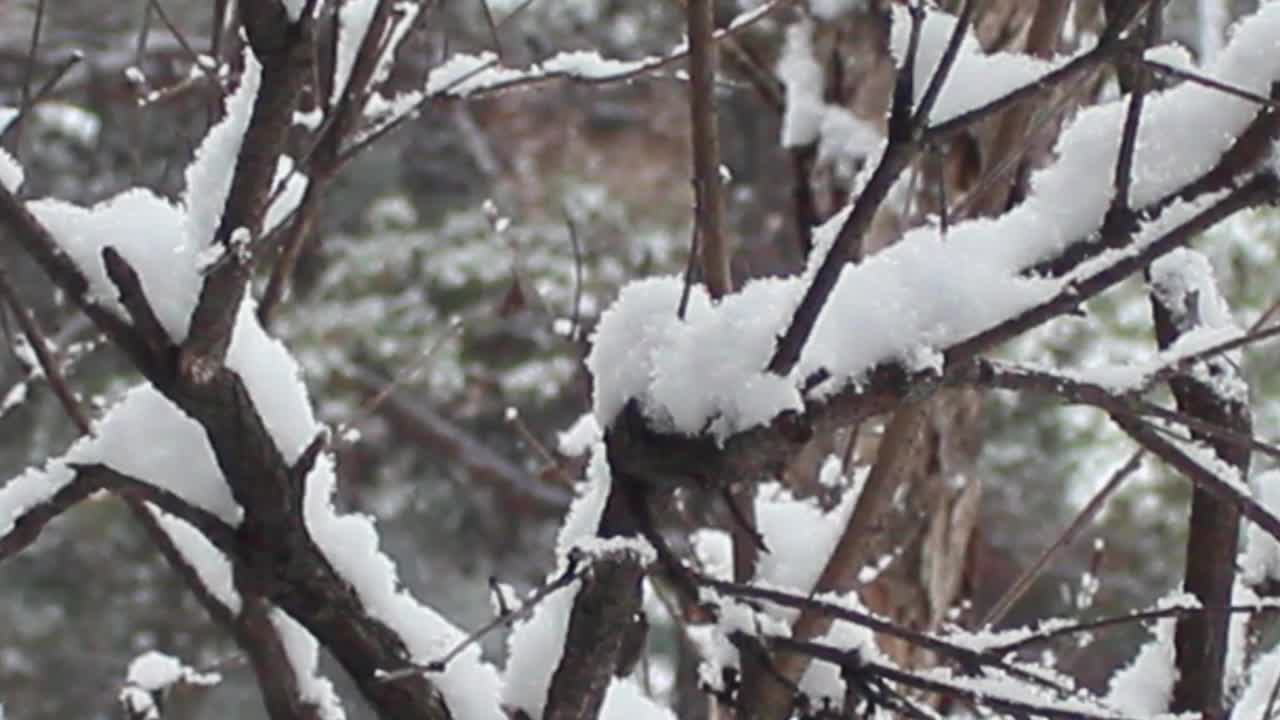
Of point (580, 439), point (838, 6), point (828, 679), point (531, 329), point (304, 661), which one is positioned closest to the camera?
point (828, 679)

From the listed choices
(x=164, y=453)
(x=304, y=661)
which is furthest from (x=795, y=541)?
(x=164, y=453)

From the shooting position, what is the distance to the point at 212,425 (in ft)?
3.82

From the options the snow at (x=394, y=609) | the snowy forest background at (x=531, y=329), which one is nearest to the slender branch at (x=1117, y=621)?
the snow at (x=394, y=609)

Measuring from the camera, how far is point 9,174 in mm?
1199

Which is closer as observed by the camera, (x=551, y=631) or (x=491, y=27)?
(x=551, y=631)

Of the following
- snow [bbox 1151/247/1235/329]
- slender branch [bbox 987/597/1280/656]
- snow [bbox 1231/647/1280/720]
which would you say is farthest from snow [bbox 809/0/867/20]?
slender branch [bbox 987/597/1280/656]

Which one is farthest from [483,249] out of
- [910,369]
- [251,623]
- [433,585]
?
[910,369]

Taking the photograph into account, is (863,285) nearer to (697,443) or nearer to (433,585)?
(697,443)

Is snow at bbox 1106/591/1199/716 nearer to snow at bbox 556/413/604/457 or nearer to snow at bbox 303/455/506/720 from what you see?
snow at bbox 303/455/506/720

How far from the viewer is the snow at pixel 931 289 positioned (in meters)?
1.00

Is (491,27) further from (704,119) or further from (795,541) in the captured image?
(795,541)

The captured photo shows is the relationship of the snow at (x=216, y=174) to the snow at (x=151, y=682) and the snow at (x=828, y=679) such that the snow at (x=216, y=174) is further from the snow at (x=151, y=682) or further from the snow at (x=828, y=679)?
the snow at (x=151, y=682)

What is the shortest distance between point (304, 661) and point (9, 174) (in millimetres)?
467

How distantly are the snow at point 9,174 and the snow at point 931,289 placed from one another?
461 millimetres
